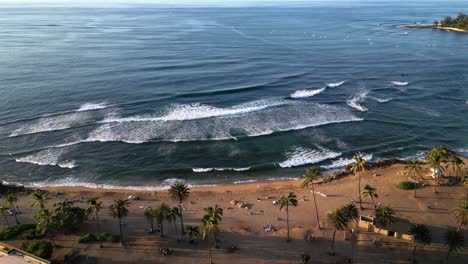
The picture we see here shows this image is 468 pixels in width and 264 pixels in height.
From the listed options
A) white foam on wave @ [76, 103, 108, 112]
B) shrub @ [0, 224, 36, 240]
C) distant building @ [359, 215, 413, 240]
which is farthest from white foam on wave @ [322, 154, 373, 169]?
white foam on wave @ [76, 103, 108, 112]

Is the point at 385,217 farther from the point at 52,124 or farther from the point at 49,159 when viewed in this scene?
the point at 52,124

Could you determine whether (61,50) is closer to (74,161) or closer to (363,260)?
(74,161)

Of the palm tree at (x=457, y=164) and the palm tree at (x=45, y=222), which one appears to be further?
the palm tree at (x=457, y=164)

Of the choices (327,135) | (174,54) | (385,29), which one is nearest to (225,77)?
(174,54)

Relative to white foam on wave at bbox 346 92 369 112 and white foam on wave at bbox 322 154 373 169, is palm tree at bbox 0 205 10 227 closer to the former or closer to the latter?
white foam on wave at bbox 322 154 373 169

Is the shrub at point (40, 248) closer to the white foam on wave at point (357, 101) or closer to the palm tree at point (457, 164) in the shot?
the palm tree at point (457, 164)

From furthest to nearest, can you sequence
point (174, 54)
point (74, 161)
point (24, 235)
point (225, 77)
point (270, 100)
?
point (174, 54) → point (225, 77) → point (270, 100) → point (74, 161) → point (24, 235)

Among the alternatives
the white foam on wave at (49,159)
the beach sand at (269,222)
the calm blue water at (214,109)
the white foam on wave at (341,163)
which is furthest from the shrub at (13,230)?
the white foam on wave at (341,163)
